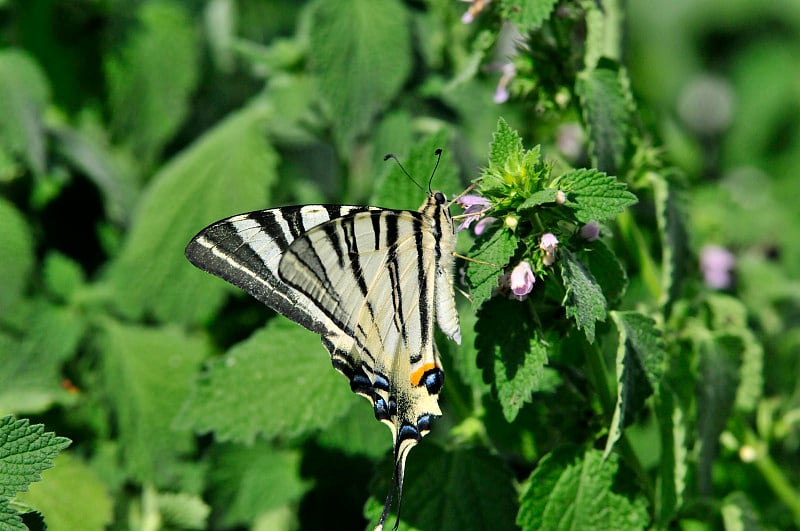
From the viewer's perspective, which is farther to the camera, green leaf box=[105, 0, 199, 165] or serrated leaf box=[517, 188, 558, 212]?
green leaf box=[105, 0, 199, 165]

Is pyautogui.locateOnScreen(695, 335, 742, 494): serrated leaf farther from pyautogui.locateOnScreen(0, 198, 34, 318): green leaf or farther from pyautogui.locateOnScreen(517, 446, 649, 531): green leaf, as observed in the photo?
pyautogui.locateOnScreen(0, 198, 34, 318): green leaf

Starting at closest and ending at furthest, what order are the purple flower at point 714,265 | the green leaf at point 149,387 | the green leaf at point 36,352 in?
the green leaf at point 36,352, the green leaf at point 149,387, the purple flower at point 714,265

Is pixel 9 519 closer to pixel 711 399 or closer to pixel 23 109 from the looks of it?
pixel 711 399

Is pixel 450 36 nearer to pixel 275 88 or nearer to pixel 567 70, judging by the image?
pixel 275 88

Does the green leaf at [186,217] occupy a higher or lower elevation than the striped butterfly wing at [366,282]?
higher

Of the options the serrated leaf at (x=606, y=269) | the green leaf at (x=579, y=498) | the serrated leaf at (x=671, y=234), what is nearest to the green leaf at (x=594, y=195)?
the serrated leaf at (x=606, y=269)

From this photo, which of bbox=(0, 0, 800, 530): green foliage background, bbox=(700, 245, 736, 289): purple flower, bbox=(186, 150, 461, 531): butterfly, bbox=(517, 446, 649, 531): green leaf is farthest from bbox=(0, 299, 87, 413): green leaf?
bbox=(700, 245, 736, 289): purple flower

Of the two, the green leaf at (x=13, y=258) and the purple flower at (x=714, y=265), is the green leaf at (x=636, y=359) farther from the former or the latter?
the green leaf at (x=13, y=258)

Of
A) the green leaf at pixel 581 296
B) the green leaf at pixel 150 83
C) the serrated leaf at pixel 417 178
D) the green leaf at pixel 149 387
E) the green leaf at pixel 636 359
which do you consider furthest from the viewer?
the green leaf at pixel 150 83
